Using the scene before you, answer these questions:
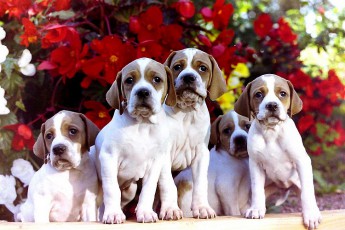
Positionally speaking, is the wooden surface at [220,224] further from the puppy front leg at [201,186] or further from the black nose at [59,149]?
the black nose at [59,149]

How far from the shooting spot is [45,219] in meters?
2.92

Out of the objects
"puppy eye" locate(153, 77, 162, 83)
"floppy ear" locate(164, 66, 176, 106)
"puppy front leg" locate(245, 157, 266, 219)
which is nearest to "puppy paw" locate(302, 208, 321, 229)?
"puppy front leg" locate(245, 157, 266, 219)

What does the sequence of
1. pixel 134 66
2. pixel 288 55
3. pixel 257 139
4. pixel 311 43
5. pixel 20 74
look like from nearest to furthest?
1. pixel 134 66
2. pixel 257 139
3. pixel 20 74
4. pixel 288 55
5. pixel 311 43

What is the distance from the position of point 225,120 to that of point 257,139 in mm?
335

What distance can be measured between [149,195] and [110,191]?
0.17 meters

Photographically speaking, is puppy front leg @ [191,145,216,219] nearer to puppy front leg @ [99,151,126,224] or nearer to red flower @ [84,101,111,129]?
puppy front leg @ [99,151,126,224]

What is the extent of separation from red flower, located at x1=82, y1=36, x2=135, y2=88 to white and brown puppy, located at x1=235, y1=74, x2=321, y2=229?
2.24 ft

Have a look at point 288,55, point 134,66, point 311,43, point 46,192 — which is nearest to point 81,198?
point 46,192

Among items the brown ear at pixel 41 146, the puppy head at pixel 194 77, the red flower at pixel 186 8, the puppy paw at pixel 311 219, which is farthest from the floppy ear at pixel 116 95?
the puppy paw at pixel 311 219

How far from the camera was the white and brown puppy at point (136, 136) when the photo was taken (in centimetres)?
274

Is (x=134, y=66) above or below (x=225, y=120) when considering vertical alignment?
above

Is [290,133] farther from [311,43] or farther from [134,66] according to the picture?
[311,43]

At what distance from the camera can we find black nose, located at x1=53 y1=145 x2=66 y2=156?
2817mm

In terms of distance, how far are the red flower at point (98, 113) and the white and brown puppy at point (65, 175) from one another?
414 mm
